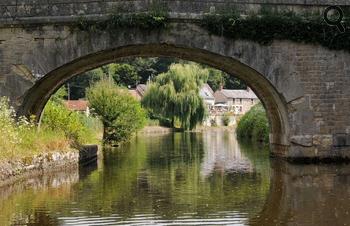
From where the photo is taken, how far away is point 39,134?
15.5 meters

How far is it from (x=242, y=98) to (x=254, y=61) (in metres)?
75.7

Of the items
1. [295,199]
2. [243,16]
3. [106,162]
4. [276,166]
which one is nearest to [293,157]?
[276,166]

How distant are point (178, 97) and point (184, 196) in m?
37.7

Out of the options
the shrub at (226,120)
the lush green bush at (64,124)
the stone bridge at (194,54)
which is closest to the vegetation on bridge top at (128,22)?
the stone bridge at (194,54)

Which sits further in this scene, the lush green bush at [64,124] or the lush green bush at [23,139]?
the lush green bush at [64,124]

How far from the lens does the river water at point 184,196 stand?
857cm

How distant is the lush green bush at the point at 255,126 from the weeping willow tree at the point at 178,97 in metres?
13.8

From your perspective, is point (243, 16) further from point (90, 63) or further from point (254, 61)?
point (90, 63)

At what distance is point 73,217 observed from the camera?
28.7 ft

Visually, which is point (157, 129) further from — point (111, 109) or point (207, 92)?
point (207, 92)

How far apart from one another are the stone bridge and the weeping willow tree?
3032cm

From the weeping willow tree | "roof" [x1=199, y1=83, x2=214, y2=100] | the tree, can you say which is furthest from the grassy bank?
"roof" [x1=199, y1=83, x2=214, y2=100]

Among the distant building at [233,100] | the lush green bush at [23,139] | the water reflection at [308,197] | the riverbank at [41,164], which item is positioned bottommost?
the water reflection at [308,197]

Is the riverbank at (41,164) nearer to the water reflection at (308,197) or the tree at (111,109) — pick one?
the water reflection at (308,197)
